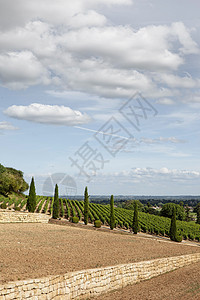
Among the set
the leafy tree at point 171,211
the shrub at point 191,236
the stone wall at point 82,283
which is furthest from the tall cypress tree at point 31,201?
the leafy tree at point 171,211

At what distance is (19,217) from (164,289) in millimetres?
22150

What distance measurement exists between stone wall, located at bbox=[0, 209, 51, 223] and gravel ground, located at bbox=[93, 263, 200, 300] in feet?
63.2

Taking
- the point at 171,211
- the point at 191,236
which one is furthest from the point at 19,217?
the point at 171,211

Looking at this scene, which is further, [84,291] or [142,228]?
[142,228]

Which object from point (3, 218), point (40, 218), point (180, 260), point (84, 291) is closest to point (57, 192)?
point (40, 218)

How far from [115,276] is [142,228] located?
33.6m

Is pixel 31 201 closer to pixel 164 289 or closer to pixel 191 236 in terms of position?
pixel 191 236

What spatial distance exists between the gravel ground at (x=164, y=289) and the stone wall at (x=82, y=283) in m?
0.35

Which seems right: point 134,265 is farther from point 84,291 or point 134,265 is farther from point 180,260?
point 180,260

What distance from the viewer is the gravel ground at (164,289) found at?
12.2 m

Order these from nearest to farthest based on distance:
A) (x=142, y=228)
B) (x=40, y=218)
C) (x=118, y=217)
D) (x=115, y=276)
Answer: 1. (x=115, y=276)
2. (x=40, y=218)
3. (x=142, y=228)
4. (x=118, y=217)

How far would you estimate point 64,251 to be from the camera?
17.1 m

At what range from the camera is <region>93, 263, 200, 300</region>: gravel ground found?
12.2m

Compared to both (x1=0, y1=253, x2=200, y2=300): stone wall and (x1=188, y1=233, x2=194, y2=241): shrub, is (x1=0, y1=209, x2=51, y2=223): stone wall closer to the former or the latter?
(x1=0, y1=253, x2=200, y2=300): stone wall
